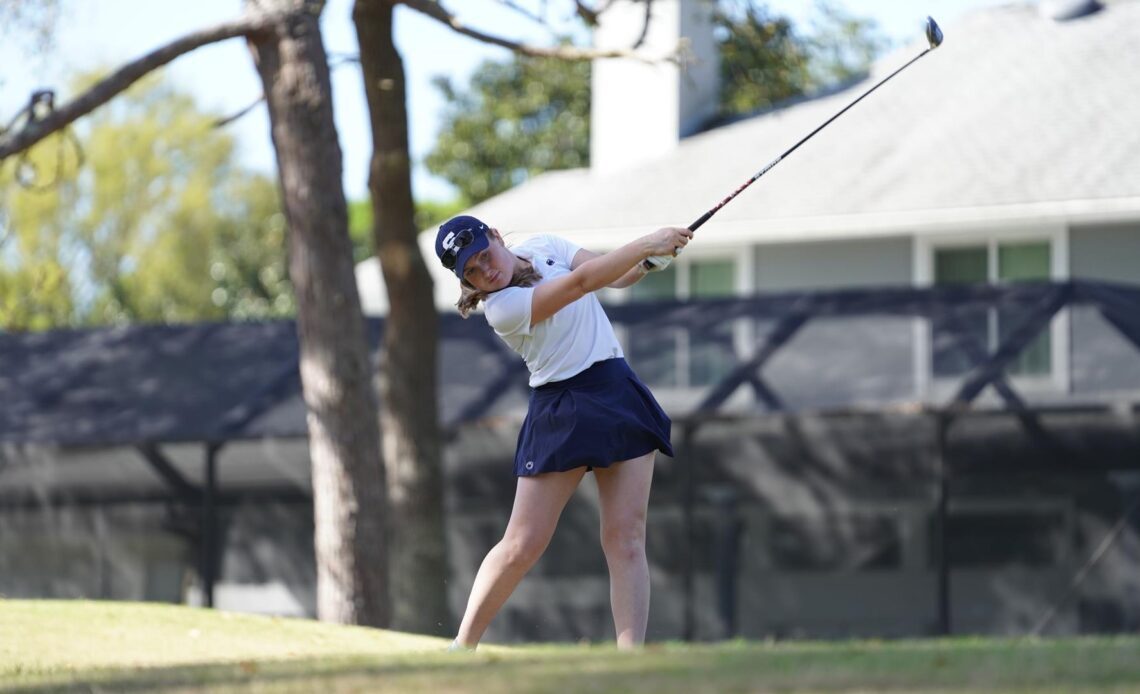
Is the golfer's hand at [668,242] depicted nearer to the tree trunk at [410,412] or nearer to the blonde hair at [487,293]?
the blonde hair at [487,293]

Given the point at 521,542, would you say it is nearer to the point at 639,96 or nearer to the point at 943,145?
the point at 943,145

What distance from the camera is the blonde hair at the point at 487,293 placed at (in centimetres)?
626

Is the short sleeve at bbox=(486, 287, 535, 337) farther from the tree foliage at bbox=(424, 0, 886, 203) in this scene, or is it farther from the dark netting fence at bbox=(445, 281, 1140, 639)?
the tree foliage at bbox=(424, 0, 886, 203)

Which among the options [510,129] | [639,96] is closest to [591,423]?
[639,96]

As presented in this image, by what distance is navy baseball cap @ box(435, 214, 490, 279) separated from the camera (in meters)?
6.15

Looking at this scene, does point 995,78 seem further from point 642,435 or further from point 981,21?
point 642,435

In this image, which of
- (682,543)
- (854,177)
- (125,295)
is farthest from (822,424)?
(125,295)

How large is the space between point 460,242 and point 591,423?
75 cm

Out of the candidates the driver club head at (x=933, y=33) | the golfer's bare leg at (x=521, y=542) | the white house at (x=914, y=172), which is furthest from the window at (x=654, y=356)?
the golfer's bare leg at (x=521, y=542)

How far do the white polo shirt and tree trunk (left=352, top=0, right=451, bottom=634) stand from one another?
6728mm

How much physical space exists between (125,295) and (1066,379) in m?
31.6

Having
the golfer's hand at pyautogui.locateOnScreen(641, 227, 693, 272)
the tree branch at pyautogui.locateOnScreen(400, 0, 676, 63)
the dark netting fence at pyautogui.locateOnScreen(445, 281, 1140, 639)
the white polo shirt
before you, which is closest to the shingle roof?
the dark netting fence at pyautogui.locateOnScreen(445, 281, 1140, 639)

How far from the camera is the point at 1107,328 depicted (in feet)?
42.2

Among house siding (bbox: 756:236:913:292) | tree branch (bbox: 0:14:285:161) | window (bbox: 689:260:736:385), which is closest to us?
tree branch (bbox: 0:14:285:161)
